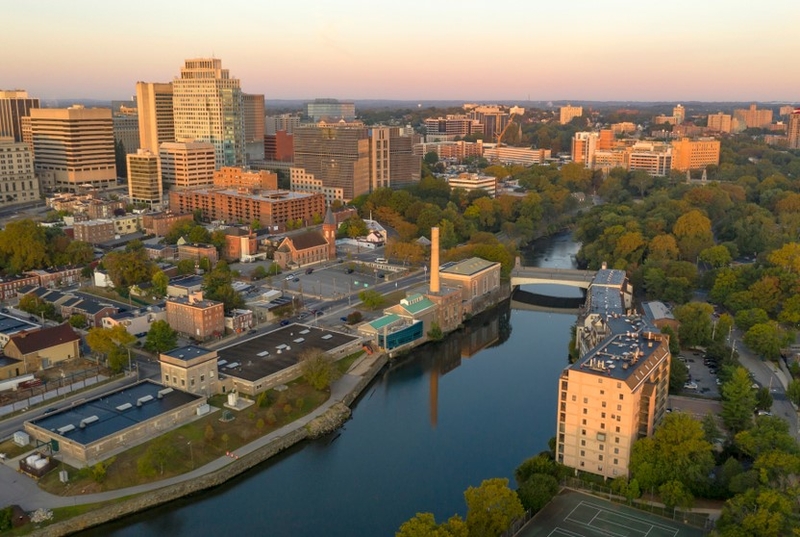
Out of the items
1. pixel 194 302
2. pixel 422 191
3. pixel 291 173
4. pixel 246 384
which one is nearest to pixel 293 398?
pixel 246 384

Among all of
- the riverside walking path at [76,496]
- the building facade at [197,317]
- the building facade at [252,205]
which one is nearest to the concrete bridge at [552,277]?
the building facade at [197,317]

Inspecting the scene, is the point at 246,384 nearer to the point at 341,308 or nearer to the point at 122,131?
the point at 341,308

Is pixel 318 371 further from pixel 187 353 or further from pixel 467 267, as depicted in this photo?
pixel 467 267

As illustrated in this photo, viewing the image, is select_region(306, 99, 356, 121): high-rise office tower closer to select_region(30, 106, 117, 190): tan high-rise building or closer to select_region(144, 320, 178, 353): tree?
select_region(30, 106, 117, 190): tan high-rise building

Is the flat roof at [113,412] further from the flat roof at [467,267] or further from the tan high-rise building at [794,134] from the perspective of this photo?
the tan high-rise building at [794,134]

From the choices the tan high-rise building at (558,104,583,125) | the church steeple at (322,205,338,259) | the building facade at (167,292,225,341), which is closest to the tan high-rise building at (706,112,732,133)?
the tan high-rise building at (558,104,583,125)

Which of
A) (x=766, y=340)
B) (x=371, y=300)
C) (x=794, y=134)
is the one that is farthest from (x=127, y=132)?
(x=794, y=134)
